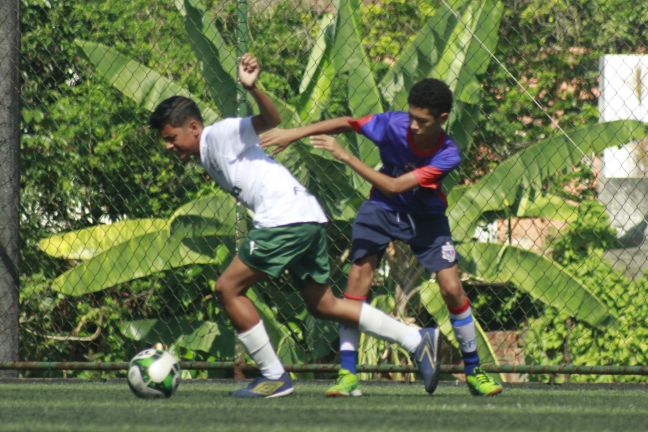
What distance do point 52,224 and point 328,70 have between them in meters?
2.03

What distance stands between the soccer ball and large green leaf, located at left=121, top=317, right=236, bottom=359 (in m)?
2.69

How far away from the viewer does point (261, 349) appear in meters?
6.00

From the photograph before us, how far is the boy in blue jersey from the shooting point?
6012mm

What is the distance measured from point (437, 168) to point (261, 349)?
1.11 m

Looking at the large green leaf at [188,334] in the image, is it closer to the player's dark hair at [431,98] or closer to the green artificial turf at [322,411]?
the green artificial turf at [322,411]

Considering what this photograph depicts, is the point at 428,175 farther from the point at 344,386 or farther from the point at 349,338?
the point at 344,386

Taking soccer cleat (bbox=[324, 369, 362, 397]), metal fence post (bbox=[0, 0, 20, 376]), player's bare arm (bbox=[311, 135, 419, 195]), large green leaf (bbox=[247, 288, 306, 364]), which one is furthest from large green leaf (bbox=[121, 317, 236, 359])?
player's bare arm (bbox=[311, 135, 419, 195])

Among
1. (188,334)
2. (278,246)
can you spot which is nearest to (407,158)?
(278,246)

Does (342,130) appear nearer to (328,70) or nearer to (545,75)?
(328,70)

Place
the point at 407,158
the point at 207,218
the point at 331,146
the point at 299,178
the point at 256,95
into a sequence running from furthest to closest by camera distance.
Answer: the point at 299,178, the point at 207,218, the point at 407,158, the point at 256,95, the point at 331,146

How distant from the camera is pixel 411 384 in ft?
24.4

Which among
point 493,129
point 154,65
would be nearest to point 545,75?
point 493,129

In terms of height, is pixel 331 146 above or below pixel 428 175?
above

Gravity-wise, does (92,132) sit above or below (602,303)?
above
